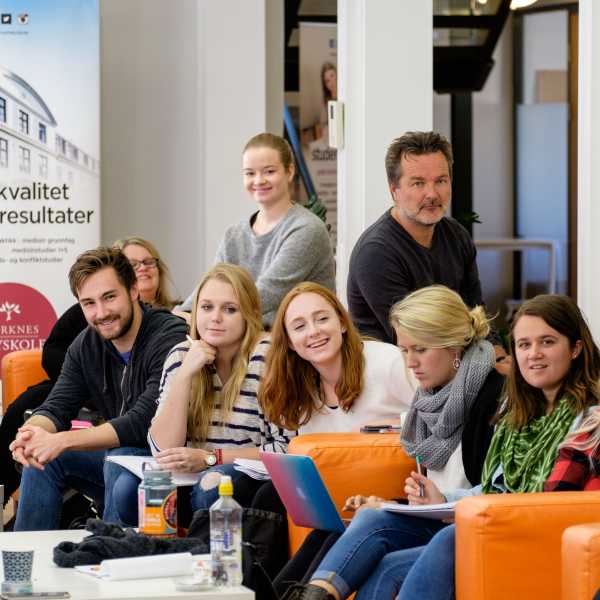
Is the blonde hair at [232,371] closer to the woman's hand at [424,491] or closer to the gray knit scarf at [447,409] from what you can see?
the gray knit scarf at [447,409]

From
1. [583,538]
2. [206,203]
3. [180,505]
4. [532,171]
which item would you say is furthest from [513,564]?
[532,171]

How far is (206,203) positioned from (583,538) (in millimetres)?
5153

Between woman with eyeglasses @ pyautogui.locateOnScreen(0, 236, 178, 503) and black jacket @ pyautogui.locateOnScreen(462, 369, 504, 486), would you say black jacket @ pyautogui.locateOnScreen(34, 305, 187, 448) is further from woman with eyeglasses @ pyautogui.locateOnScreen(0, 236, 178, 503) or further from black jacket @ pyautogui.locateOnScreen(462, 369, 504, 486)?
black jacket @ pyautogui.locateOnScreen(462, 369, 504, 486)

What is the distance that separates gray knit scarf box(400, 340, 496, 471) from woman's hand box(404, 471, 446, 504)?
0.34 ft

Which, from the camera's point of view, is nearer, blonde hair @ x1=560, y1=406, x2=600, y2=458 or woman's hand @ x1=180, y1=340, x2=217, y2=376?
blonde hair @ x1=560, y1=406, x2=600, y2=458

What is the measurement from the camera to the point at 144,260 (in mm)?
6375

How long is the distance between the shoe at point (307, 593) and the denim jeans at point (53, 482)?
4.70 feet

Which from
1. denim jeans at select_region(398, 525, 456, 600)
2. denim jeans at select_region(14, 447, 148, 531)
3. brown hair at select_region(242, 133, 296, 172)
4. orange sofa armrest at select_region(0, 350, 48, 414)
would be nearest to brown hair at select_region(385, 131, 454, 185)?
brown hair at select_region(242, 133, 296, 172)

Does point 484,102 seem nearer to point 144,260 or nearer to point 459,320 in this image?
point 144,260

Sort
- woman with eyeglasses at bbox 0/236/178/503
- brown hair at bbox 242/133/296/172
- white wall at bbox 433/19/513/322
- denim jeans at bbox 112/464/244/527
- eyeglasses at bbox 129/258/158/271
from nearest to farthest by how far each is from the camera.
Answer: denim jeans at bbox 112/464/244/527 < brown hair at bbox 242/133/296/172 < woman with eyeglasses at bbox 0/236/178/503 < eyeglasses at bbox 129/258/158/271 < white wall at bbox 433/19/513/322

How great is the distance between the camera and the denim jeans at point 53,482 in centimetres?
493

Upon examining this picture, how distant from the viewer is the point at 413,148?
4.69 m

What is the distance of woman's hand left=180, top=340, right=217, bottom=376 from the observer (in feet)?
15.1

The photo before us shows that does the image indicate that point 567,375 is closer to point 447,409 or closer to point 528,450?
point 528,450
